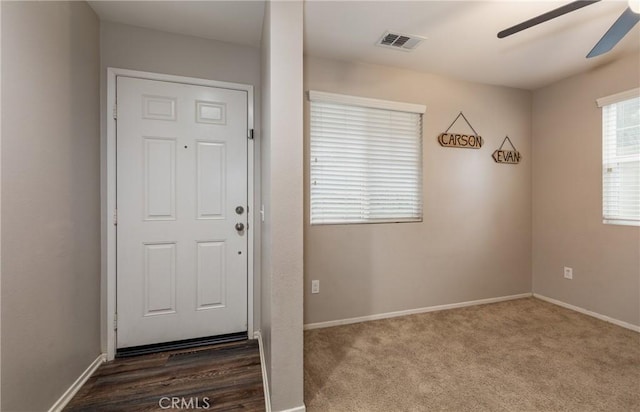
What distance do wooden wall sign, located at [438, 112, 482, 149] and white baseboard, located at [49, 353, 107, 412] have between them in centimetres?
354

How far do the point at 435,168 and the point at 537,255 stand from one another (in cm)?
177

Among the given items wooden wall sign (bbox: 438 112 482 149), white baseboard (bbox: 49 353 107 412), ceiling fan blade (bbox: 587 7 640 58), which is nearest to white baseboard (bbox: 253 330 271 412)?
white baseboard (bbox: 49 353 107 412)

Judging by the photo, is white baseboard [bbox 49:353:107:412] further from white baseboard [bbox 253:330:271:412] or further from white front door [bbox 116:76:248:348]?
white baseboard [bbox 253:330:271:412]

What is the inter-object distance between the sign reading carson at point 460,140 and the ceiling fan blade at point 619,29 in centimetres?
123

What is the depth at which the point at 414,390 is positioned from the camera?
5.57 ft

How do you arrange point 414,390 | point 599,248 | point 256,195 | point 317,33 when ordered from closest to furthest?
1. point 414,390
2. point 317,33
3. point 256,195
4. point 599,248

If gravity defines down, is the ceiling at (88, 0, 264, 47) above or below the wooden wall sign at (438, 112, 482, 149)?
above

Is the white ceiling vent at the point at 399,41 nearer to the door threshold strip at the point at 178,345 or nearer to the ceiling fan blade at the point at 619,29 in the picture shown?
the ceiling fan blade at the point at 619,29

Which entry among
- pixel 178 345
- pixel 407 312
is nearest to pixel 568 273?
pixel 407 312

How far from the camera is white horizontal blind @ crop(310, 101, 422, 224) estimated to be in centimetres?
256

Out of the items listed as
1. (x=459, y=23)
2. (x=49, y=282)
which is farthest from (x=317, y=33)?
(x=49, y=282)

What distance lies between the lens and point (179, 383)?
1.77m

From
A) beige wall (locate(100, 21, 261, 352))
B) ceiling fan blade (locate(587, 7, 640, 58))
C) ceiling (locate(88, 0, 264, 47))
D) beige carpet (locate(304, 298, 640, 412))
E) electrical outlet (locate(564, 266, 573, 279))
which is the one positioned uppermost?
ceiling (locate(88, 0, 264, 47))

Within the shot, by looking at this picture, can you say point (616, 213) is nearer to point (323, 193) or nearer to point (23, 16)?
point (323, 193)
